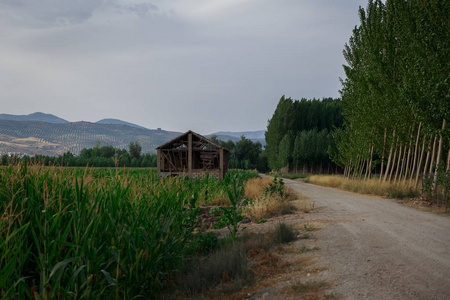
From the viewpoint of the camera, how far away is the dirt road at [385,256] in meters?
5.05

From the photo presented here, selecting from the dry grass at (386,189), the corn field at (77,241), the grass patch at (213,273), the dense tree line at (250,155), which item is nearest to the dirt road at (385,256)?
the grass patch at (213,273)

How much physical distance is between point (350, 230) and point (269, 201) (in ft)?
18.9

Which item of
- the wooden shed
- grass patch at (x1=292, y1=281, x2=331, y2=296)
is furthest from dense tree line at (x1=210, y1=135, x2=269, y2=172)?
grass patch at (x1=292, y1=281, x2=331, y2=296)

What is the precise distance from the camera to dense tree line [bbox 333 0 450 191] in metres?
17.1

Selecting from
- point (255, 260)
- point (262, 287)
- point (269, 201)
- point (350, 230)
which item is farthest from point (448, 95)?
point (262, 287)

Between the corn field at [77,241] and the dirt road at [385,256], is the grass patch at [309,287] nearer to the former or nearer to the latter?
the dirt road at [385,256]

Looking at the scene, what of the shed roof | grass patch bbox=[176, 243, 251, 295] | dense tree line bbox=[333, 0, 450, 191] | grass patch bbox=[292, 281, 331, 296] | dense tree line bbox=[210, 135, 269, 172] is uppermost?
dense tree line bbox=[333, 0, 450, 191]

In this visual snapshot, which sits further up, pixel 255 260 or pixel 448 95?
pixel 448 95

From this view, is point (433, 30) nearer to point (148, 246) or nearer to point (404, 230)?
point (404, 230)

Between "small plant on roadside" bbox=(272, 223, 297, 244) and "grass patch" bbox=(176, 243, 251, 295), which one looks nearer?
"grass patch" bbox=(176, 243, 251, 295)

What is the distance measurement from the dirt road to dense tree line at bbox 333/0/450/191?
7808mm

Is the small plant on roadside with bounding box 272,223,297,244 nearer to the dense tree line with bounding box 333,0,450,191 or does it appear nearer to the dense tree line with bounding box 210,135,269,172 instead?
the dense tree line with bounding box 333,0,450,191

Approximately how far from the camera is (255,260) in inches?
288

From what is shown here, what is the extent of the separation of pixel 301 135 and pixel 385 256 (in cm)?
6096
